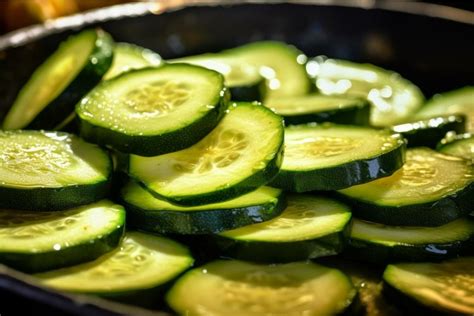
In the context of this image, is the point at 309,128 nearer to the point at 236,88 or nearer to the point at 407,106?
the point at 236,88

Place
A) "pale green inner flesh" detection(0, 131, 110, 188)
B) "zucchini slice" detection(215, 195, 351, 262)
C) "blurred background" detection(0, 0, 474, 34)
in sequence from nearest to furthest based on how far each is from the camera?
"zucchini slice" detection(215, 195, 351, 262) < "pale green inner flesh" detection(0, 131, 110, 188) < "blurred background" detection(0, 0, 474, 34)

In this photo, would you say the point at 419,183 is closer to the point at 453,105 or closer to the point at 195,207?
the point at 195,207

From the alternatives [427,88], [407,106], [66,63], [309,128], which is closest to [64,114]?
[66,63]

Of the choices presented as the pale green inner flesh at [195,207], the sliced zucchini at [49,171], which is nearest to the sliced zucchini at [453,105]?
the pale green inner flesh at [195,207]

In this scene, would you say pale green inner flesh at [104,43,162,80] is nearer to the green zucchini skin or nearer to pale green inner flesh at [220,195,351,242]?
the green zucchini skin

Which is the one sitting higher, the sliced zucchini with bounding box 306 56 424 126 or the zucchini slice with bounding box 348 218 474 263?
the sliced zucchini with bounding box 306 56 424 126

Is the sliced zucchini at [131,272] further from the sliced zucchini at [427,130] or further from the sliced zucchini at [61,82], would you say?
the sliced zucchini at [427,130]

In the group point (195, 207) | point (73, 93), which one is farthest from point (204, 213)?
point (73, 93)

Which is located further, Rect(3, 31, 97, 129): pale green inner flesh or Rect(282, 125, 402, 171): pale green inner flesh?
Rect(3, 31, 97, 129): pale green inner flesh

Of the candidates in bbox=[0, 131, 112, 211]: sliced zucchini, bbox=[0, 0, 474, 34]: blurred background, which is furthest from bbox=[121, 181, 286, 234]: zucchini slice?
bbox=[0, 0, 474, 34]: blurred background
